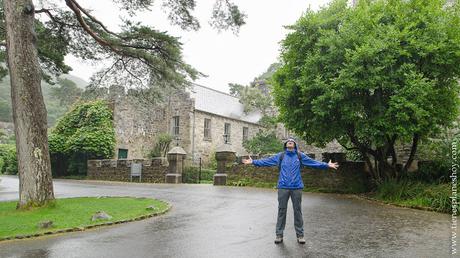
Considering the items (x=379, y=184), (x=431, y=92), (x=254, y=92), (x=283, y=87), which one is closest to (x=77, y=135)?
(x=254, y=92)

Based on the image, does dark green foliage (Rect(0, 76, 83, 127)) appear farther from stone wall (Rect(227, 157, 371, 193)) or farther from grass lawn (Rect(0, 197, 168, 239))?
grass lawn (Rect(0, 197, 168, 239))

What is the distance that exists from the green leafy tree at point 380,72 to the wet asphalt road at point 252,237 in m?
3.27

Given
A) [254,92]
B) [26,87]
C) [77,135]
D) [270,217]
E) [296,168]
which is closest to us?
[296,168]

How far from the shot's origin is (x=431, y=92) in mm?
11914

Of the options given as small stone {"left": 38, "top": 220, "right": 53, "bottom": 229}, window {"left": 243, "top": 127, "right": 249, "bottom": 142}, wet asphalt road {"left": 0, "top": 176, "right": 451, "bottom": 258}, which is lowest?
wet asphalt road {"left": 0, "top": 176, "right": 451, "bottom": 258}

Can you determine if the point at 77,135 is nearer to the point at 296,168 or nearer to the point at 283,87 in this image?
the point at 283,87

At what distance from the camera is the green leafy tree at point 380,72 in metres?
12.0

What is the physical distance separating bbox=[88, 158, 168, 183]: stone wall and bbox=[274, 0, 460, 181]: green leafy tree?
35.8ft

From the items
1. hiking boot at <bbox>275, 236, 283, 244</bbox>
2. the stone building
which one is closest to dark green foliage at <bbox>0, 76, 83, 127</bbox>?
the stone building

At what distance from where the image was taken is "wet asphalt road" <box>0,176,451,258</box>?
236 inches

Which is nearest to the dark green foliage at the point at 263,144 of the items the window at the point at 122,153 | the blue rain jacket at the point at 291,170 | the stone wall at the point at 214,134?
the stone wall at the point at 214,134

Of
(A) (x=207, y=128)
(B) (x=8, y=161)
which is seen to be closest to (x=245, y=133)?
(A) (x=207, y=128)

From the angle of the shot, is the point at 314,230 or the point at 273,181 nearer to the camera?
the point at 314,230

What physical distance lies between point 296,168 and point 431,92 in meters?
7.32
